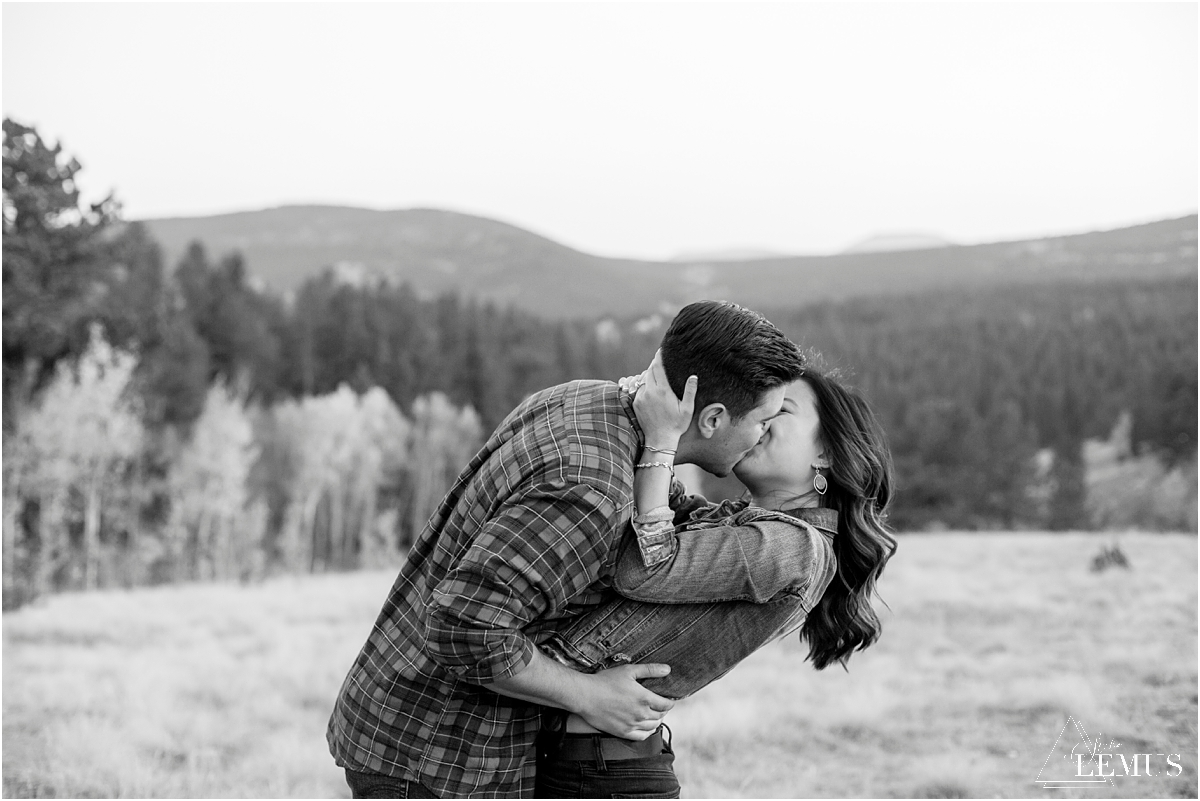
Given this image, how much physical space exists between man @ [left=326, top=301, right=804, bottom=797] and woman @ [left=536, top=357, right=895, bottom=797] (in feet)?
0.21

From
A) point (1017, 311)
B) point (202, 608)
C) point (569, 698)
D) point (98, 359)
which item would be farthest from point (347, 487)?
point (1017, 311)

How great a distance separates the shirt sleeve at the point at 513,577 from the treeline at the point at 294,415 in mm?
19035

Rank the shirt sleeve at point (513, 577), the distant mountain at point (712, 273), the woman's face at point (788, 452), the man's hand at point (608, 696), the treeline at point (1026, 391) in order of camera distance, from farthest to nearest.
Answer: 1. the distant mountain at point (712, 273)
2. the treeline at point (1026, 391)
3. the woman's face at point (788, 452)
4. the man's hand at point (608, 696)
5. the shirt sleeve at point (513, 577)

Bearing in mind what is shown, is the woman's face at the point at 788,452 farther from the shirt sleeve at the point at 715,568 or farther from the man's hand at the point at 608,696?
the man's hand at the point at 608,696

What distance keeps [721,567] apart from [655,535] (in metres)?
0.19

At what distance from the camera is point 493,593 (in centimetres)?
242

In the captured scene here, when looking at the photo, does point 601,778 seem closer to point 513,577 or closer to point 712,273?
point 513,577

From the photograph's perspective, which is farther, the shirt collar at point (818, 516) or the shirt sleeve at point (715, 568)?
the shirt collar at point (818, 516)

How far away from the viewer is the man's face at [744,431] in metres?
2.76

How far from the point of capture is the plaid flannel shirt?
2428 millimetres

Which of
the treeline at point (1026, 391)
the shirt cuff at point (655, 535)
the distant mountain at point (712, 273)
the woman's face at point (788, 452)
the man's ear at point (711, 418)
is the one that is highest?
the man's ear at point (711, 418)

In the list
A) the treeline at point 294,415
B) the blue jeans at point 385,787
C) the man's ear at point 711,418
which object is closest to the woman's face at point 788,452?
the man's ear at point 711,418

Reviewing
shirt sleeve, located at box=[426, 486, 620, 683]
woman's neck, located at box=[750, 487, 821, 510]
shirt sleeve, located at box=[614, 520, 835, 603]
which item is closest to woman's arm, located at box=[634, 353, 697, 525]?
shirt sleeve, located at box=[614, 520, 835, 603]

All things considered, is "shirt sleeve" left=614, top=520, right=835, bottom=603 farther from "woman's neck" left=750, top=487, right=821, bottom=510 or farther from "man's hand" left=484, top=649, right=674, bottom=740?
"woman's neck" left=750, top=487, right=821, bottom=510
